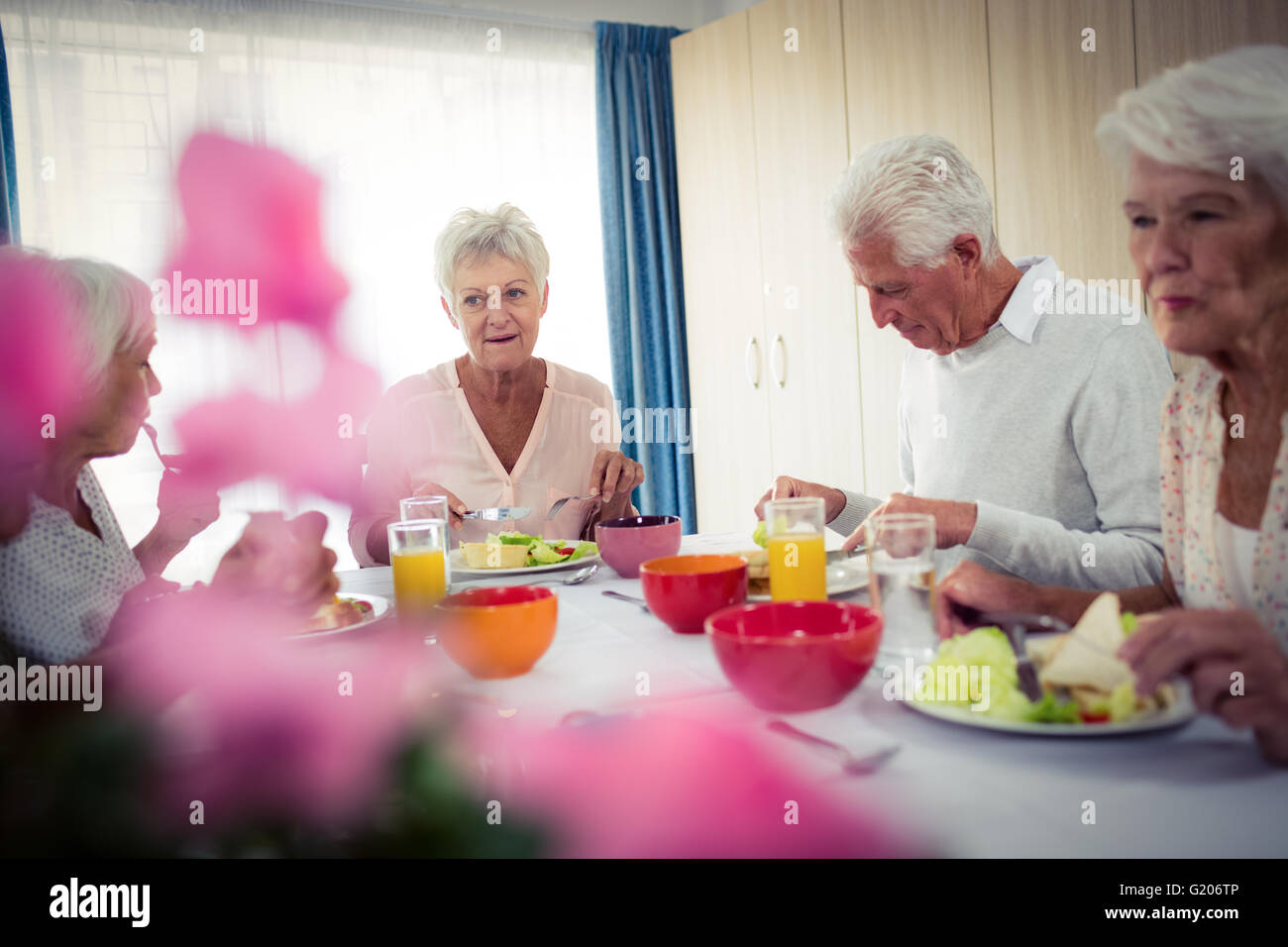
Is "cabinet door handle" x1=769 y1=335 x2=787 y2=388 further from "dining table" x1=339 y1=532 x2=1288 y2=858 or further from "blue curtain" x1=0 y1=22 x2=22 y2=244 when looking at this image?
"dining table" x1=339 y1=532 x2=1288 y2=858

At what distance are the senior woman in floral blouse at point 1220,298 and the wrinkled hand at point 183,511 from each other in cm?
109

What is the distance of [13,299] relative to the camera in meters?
1.04

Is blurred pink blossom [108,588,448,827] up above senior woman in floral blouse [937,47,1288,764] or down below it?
below

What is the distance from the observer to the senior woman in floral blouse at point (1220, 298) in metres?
0.90

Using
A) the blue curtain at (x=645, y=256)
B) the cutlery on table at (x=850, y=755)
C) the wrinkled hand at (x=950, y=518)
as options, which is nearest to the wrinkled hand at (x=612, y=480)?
the wrinkled hand at (x=950, y=518)

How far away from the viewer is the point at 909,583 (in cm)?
97

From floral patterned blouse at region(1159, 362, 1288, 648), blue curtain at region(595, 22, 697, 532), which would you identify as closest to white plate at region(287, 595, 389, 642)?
floral patterned blouse at region(1159, 362, 1288, 648)

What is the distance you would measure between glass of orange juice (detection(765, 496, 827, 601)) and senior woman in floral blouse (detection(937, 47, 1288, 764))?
0.61ft

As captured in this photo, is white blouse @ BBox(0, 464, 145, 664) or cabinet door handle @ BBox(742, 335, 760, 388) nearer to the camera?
white blouse @ BBox(0, 464, 145, 664)

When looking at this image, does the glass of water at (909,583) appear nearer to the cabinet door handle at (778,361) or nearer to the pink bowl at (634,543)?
the pink bowl at (634,543)

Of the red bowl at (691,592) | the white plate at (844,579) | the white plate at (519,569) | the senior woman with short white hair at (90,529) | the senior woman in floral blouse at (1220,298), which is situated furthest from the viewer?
the white plate at (519,569)

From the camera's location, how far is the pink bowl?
58.9 inches

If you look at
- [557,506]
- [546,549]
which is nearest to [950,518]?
[546,549]
